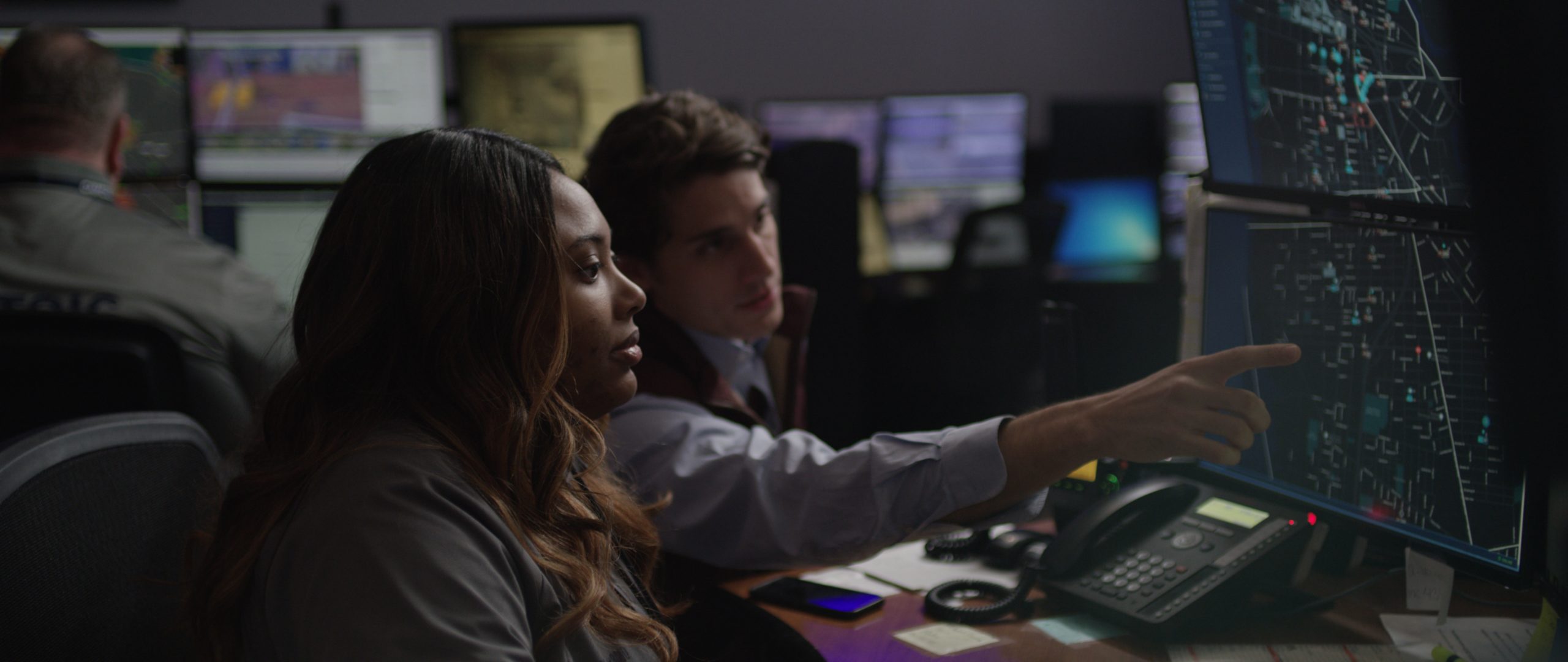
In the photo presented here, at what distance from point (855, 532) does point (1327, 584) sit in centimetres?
50

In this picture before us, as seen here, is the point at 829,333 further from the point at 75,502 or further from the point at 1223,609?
the point at 75,502

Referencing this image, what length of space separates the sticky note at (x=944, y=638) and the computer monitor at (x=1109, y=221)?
3369 millimetres

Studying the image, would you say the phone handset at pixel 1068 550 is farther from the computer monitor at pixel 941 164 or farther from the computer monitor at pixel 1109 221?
the computer monitor at pixel 1109 221

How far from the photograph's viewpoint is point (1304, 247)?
108cm

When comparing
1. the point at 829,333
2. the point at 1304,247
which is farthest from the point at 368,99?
the point at 1304,247

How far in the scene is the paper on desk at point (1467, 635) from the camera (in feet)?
3.20

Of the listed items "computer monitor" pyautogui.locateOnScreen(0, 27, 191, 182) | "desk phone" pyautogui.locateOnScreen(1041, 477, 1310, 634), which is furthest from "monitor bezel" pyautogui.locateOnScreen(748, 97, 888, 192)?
"desk phone" pyautogui.locateOnScreen(1041, 477, 1310, 634)

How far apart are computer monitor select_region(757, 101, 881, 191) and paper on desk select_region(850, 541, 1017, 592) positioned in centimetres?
296

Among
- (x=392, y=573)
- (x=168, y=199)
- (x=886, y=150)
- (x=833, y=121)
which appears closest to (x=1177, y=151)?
(x=886, y=150)

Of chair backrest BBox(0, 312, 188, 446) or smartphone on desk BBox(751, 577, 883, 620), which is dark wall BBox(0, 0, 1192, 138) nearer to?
chair backrest BBox(0, 312, 188, 446)

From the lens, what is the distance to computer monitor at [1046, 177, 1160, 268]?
437 centimetres

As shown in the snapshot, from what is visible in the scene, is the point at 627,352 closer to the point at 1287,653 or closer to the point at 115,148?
the point at 1287,653

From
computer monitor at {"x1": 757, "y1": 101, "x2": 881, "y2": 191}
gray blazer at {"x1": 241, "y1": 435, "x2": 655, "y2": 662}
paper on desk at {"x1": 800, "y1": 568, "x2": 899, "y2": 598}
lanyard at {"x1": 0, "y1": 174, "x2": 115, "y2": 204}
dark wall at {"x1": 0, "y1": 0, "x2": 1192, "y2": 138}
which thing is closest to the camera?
gray blazer at {"x1": 241, "y1": 435, "x2": 655, "y2": 662}

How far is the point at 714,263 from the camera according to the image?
56.1 inches
